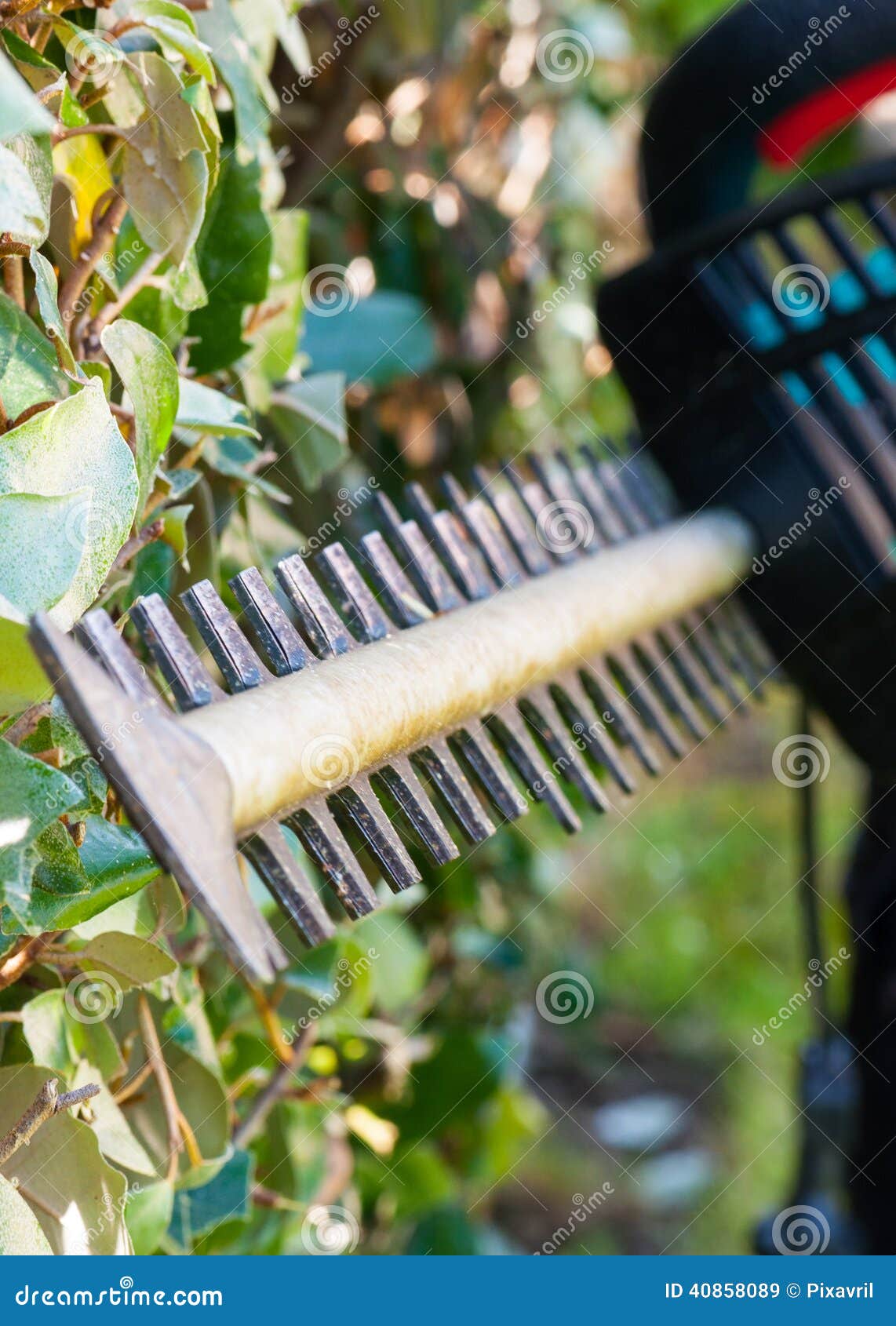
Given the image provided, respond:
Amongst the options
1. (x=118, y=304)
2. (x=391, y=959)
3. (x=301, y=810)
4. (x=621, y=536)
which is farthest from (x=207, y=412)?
(x=391, y=959)

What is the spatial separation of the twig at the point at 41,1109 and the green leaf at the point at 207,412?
0.67 feet

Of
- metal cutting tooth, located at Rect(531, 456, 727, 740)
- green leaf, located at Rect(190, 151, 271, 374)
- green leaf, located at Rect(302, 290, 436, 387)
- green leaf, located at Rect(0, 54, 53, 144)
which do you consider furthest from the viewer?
green leaf, located at Rect(302, 290, 436, 387)

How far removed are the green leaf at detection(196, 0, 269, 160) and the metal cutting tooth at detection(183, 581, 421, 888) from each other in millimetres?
216

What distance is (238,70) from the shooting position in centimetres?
44

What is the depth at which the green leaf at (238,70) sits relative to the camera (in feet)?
1.41

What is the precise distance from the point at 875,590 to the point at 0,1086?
456 millimetres

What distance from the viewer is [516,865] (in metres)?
1.04

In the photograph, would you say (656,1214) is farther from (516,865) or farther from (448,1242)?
(448,1242)

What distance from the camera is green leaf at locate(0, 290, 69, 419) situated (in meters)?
0.32

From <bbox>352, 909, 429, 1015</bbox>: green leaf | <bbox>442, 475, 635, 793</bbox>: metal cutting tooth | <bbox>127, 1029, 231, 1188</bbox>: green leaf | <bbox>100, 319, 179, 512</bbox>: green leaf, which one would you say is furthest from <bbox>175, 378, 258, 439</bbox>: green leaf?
<bbox>352, 909, 429, 1015</bbox>: green leaf

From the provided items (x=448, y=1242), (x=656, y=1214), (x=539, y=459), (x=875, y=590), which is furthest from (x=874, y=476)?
(x=656, y=1214)

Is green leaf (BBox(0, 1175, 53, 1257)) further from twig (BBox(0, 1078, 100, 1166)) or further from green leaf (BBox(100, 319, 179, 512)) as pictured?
green leaf (BBox(100, 319, 179, 512))

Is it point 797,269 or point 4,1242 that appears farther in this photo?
point 797,269

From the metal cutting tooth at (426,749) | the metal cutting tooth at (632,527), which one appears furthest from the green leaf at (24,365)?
the metal cutting tooth at (632,527)
